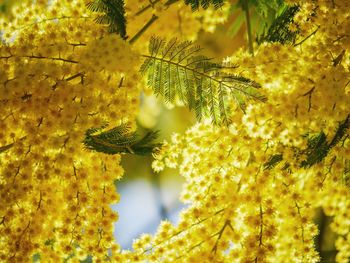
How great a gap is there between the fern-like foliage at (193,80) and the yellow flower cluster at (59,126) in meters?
0.13

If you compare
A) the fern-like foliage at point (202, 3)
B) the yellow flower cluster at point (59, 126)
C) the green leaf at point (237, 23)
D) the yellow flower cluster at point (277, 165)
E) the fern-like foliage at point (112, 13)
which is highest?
the green leaf at point (237, 23)

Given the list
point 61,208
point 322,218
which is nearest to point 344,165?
point 61,208

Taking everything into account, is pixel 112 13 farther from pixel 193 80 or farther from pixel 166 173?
pixel 166 173

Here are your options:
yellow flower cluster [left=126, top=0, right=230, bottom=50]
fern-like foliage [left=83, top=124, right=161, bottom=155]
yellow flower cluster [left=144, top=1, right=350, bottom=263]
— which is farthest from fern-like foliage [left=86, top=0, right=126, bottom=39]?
yellow flower cluster [left=126, top=0, right=230, bottom=50]

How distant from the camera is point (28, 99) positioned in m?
2.34

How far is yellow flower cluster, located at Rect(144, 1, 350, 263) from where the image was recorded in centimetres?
255

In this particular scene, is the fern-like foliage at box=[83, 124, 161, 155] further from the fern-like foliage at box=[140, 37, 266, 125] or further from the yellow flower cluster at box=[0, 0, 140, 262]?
the fern-like foliage at box=[140, 37, 266, 125]

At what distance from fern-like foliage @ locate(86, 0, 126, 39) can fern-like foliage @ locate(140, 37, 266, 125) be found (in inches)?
7.3

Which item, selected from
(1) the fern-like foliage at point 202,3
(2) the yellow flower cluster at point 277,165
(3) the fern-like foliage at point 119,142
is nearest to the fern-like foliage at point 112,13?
(1) the fern-like foliage at point 202,3

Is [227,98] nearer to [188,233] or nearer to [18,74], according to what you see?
[188,233]

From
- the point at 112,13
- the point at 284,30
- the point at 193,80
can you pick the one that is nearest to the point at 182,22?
the point at 284,30

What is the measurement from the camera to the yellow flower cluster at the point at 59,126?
226 centimetres

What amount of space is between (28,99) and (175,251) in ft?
4.09

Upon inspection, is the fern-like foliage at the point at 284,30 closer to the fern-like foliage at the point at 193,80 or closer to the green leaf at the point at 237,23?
the fern-like foliage at the point at 193,80
